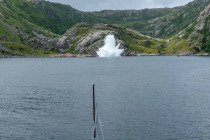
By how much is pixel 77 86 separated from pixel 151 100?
4702 centimetres

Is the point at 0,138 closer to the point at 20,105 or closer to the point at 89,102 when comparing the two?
the point at 20,105

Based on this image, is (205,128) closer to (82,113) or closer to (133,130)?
(133,130)

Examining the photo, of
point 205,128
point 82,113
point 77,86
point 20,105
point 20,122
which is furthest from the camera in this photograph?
point 77,86

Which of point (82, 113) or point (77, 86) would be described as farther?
point (77, 86)

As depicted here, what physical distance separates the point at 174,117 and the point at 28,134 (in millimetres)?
40680

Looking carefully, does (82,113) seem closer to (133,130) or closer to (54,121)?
(54,121)

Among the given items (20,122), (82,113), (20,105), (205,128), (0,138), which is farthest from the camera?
(20,105)

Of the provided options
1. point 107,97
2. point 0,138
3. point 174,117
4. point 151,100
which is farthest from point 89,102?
point 0,138

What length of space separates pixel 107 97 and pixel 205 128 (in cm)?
4543

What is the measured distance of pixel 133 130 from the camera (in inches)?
2539

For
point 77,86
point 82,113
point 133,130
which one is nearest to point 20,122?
point 82,113

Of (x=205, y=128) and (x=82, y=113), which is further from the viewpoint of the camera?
(x=82, y=113)

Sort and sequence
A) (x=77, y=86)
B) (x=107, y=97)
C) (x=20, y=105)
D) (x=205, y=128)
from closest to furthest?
(x=205, y=128) < (x=20, y=105) < (x=107, y=97) < (x=77, y=86)

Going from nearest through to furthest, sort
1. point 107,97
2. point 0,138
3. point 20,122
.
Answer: point 0,138 → point 20,122 → point 107,97
